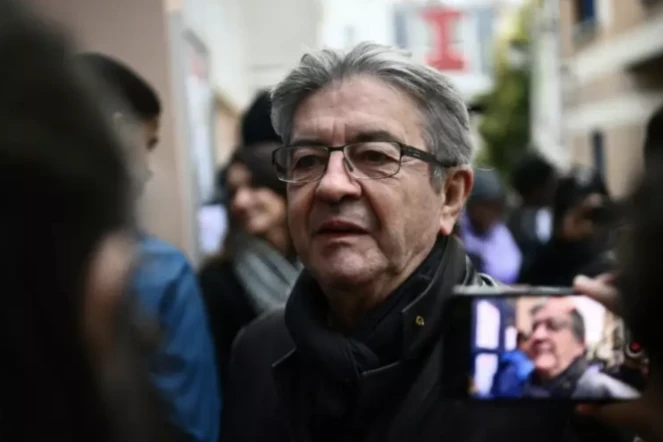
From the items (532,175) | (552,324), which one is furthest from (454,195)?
(532,175)

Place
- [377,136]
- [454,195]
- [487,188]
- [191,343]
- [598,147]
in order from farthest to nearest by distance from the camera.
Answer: [598,147], [487,188], [191,343], [454,195], [377,136]

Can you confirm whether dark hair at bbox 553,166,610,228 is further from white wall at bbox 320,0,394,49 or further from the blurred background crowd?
white wall at bbox 320,0,394,49

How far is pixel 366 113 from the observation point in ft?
5.64

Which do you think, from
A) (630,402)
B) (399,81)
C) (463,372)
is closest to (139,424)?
(630,402)

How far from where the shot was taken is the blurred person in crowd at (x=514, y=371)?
127 centimetres

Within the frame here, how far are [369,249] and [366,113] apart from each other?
0.81 feet

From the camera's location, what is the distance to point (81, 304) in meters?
0.63

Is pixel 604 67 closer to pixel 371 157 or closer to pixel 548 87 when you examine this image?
pixel 548 87

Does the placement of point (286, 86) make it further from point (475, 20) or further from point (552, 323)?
point (475, 20)

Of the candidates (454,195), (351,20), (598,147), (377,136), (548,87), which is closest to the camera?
(377,136)

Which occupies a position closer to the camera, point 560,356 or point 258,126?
point 560,356

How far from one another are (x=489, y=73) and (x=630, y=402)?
260 inches

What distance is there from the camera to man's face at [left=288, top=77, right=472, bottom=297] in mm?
1712

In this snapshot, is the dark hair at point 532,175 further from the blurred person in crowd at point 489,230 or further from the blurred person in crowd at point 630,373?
the blurred person in crowd at point 630,373
